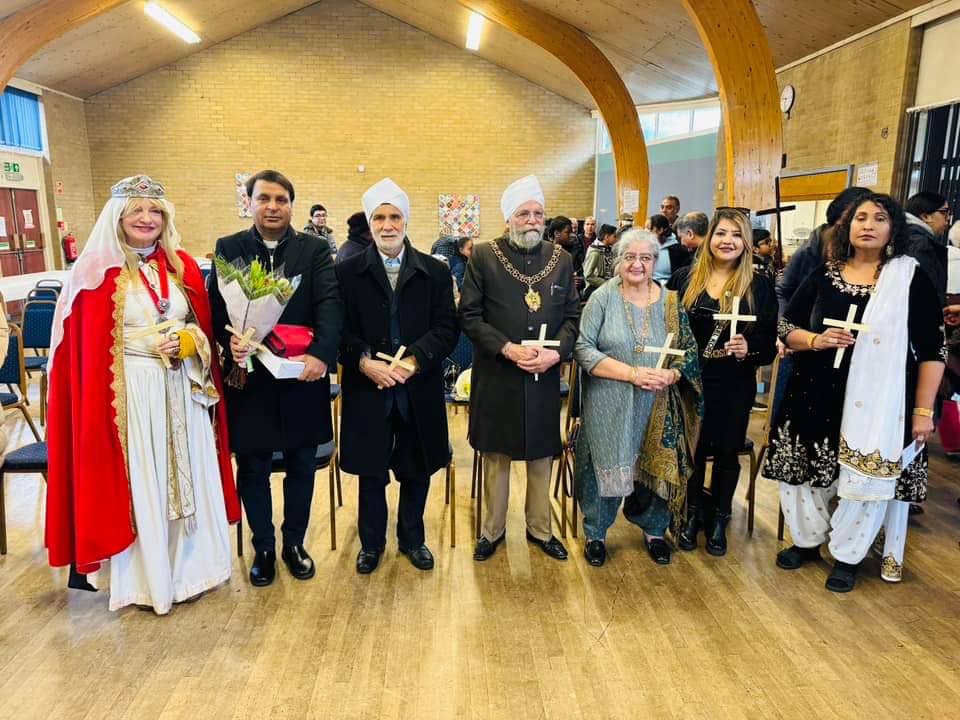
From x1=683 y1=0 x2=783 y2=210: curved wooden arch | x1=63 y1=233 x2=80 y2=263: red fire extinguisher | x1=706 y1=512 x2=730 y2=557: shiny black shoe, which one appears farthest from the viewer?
x1=63 y1=233 x2=80 y2=263: red fire extinguisher

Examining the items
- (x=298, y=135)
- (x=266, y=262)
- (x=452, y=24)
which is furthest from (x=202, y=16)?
(x=266, y=262)

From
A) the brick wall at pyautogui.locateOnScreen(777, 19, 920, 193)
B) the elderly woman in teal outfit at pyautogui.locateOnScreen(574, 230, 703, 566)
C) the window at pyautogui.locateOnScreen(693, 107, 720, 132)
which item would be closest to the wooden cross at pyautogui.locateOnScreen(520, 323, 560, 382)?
the elderly woman in teal outfit at pyautogui.locateOnScreen(574, 230, 703, 566)

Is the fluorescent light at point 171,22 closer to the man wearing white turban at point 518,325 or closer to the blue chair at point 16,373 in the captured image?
the blue chair at point 16,373

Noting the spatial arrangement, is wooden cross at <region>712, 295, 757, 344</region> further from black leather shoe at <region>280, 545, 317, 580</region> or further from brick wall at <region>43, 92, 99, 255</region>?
brick wall at <region>43, 92, 99, 255</region>

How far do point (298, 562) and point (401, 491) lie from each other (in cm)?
52

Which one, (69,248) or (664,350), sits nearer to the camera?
(664,350)

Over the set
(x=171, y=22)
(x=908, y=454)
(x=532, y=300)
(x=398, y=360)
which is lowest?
(x=908, y=454)

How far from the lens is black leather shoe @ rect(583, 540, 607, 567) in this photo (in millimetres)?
2869

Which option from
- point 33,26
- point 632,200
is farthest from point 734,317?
point 33,26

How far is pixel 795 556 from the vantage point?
2873 mm

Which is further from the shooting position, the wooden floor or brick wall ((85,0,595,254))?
brick wall ((85,0,595,254))

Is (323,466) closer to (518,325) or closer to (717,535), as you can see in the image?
(518,325)

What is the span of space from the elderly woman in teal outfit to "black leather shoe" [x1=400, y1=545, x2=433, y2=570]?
0.72 m

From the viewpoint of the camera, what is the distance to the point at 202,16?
400 inches
